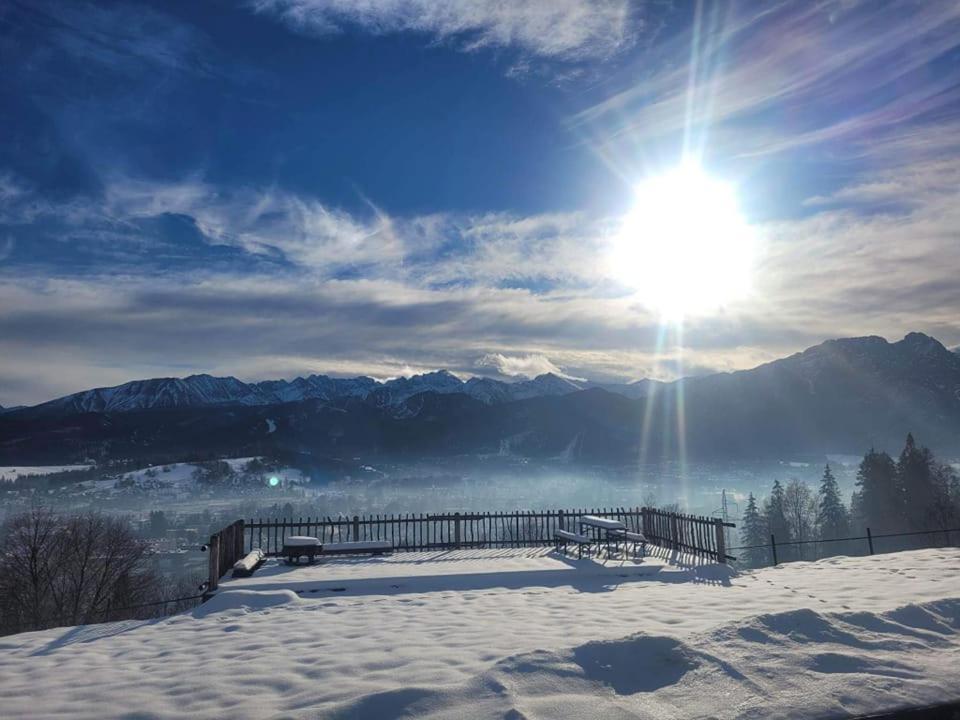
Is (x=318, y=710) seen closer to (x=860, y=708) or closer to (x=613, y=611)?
(x=860, y=708)

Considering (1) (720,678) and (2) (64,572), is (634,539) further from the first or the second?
(2) (64,572)

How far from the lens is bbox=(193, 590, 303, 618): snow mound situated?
38.7 ft

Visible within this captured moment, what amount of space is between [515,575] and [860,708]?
9.69 meters

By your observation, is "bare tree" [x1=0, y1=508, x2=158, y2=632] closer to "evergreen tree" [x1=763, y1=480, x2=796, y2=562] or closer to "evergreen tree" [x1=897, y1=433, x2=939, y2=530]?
"evergreen tree" [x1=763, y1=480, x2=796, y2=562]

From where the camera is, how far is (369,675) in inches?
275

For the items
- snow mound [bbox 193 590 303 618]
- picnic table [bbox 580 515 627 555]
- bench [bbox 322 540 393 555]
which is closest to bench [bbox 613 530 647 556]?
picnic table [bbox 580 515 627 555]

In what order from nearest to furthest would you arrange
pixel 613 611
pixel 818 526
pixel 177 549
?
pixel 613 611, pixel 818 526, pixel 177 549

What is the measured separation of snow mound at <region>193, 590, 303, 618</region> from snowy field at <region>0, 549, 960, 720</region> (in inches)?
2.3

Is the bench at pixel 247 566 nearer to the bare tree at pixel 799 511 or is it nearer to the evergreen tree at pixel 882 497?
the evergreen tree at pixel 882 497

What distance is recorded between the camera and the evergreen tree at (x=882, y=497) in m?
63.7

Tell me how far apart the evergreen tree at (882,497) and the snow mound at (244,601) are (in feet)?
233

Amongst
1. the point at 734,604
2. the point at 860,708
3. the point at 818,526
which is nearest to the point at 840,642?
the point at 860,708

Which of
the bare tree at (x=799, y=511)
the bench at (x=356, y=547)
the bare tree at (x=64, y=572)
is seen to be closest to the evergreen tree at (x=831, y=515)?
the bare tree at (x=799, y=511)

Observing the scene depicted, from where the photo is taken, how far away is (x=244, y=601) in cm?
1240
